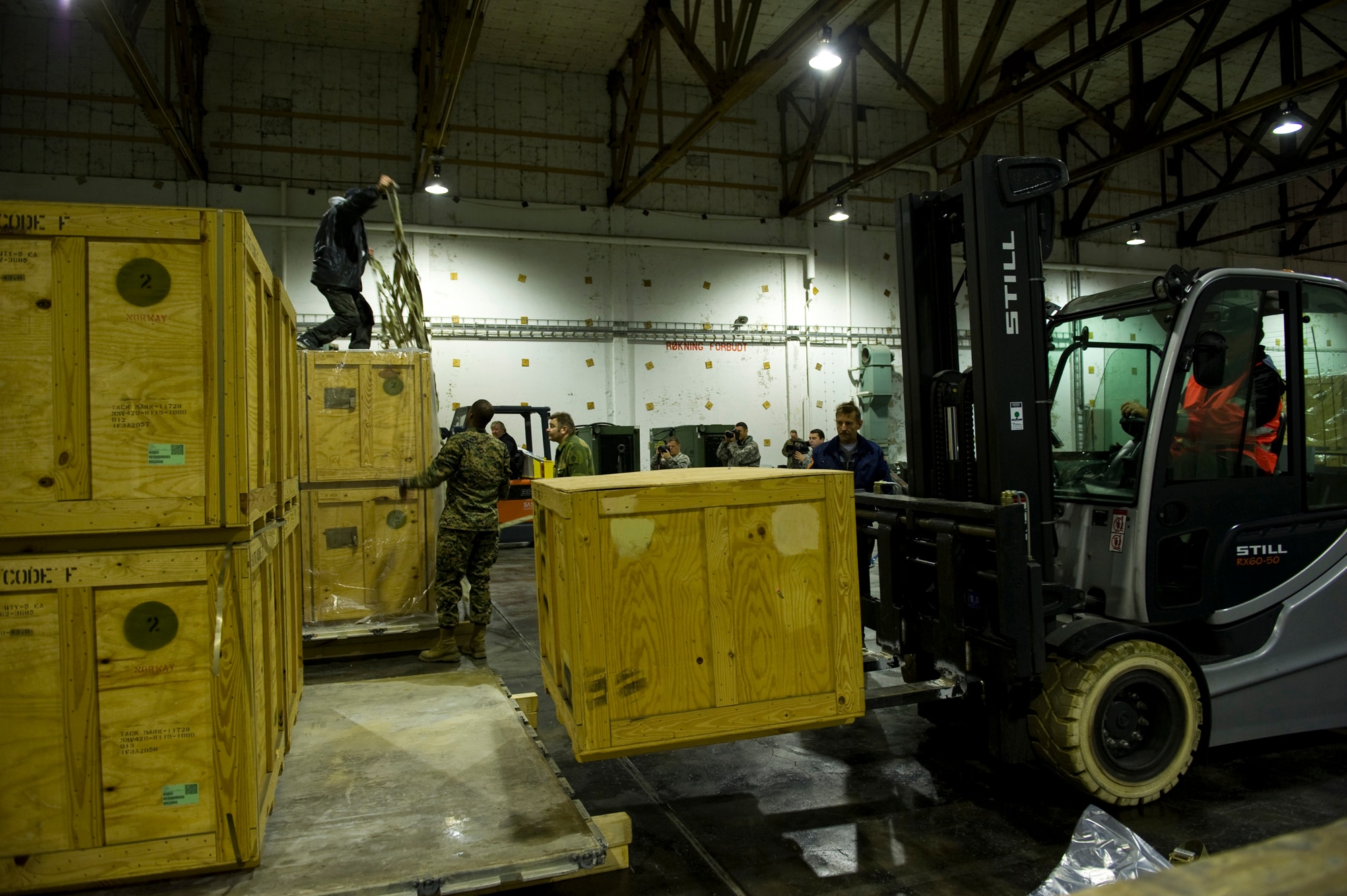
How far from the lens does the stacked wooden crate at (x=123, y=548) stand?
261cm

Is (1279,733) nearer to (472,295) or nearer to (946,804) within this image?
(946,804)

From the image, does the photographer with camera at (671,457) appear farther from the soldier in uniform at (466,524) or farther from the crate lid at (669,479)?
the crate lid at (669,479)

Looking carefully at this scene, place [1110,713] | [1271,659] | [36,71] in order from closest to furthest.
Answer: [1110,713] → [1271,659] → [36,71]

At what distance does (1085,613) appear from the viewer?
4.52 m

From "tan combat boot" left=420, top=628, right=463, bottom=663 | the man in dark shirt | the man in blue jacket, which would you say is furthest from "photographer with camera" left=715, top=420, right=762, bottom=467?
"tan combat boot" left=420, top=628, right=463, bottom=663

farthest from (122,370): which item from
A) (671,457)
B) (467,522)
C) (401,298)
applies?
(671,457)

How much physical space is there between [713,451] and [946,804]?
11.4 meters

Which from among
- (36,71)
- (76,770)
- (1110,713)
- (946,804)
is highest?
(36,71)

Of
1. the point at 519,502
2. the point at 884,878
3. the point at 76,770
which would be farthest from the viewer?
the point at 519,502

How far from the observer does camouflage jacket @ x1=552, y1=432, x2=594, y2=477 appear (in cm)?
832

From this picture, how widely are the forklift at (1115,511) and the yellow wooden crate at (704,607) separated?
34.1 inches

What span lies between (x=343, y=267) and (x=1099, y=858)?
22.0ft

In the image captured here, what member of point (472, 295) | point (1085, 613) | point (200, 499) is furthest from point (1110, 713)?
point (472, 295)

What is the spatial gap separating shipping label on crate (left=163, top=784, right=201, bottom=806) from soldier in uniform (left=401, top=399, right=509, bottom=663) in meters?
3.43
